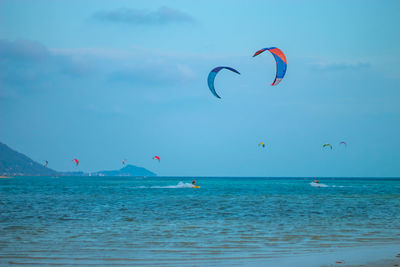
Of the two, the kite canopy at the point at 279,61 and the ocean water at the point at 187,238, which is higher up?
the kite canopy at the point at 279,61

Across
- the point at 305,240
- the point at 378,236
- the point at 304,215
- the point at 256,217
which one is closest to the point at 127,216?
the point at 256,217

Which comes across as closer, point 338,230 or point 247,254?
point 247,254

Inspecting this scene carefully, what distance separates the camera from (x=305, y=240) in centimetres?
1448

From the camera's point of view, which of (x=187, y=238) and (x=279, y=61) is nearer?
(x=187, y=238)

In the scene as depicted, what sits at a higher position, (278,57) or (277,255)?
(278,57)

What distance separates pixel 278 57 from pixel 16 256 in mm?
15851

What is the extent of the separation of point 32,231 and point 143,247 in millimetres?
5696

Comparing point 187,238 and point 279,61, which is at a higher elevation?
point 279,61

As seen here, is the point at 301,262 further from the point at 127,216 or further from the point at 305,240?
the point at 127,216

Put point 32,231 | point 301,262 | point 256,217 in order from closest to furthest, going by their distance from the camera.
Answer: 1. point 301,262
2. point 32,231
3. point 256,217

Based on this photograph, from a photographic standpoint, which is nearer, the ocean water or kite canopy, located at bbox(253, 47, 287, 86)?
the ocean water

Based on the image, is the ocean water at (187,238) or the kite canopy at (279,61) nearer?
the ocean water at (187,238)

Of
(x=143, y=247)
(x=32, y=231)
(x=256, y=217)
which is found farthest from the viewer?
(x=256, y=217)

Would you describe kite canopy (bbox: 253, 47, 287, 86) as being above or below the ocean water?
above
